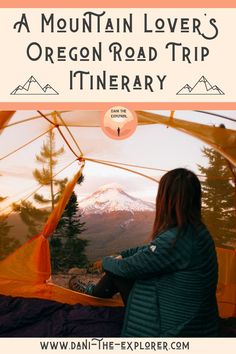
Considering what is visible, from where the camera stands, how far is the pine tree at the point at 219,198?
2.47 metres

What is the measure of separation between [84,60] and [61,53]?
0.09 meters

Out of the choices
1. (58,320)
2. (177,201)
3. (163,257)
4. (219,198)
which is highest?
(219,198)

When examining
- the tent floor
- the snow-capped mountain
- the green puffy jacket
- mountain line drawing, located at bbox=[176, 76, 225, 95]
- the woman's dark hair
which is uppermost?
mountain line drawing, located at bbox=[176, 76, 225, 95]

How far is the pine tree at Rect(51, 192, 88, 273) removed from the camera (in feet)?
10.7

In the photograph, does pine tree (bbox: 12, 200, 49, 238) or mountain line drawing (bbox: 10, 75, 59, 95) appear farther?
pine tree (bbox: 12, 200, 49, 238)

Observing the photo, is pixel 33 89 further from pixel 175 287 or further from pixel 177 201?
pixel 175 287

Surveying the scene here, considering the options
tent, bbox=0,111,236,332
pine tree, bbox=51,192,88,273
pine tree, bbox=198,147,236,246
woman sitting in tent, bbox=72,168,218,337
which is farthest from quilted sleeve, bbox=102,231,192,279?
pine tree, bbox=51,192,88,273

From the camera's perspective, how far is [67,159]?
2.66 metres

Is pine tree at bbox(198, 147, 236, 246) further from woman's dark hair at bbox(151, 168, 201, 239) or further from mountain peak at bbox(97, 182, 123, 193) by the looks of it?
woman's dark hair at bbox(151, 168, 201, 239)

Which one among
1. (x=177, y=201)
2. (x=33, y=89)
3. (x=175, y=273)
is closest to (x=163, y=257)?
(x=175, y=273)

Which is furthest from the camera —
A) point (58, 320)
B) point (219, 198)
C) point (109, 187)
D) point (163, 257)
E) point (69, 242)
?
point (69, 242)

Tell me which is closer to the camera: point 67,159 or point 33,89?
point 33,89

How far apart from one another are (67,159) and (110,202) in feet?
3.00
